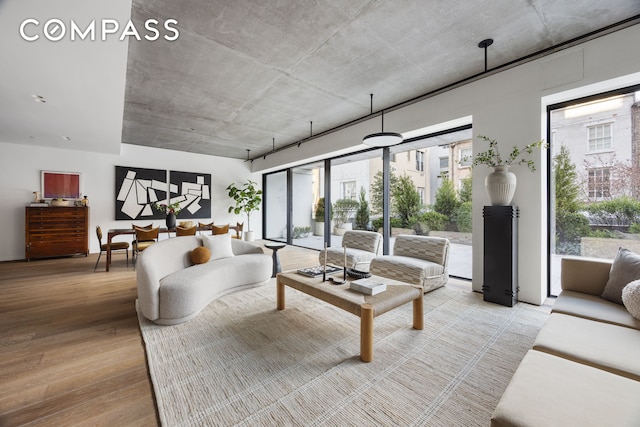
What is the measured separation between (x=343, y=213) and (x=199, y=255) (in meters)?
3.56

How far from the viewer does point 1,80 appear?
2990mm

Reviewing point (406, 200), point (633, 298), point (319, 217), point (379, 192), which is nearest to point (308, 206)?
point (319, 217)

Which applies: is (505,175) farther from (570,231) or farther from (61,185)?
(61,185)

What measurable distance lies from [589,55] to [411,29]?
1.89 metres

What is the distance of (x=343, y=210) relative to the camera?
626 cm

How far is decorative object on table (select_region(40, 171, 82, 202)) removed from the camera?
6052 millimetres

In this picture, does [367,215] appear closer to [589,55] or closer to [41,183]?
[589,55]

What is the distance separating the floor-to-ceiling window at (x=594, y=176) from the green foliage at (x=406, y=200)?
6.03 ft

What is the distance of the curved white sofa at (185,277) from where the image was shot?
2.60 metres

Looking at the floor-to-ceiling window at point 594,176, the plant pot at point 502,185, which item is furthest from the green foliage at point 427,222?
the floor-to-ceiling window at point 594,176

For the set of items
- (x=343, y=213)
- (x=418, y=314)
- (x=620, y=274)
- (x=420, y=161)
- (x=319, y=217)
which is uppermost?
(x=420, y=161)

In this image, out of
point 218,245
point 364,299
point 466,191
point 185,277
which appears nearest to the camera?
point 364,299

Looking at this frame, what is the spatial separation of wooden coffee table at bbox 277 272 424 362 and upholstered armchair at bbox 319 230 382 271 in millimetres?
1556

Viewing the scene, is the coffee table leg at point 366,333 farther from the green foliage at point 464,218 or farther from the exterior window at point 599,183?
the exterior window at point 599,183
